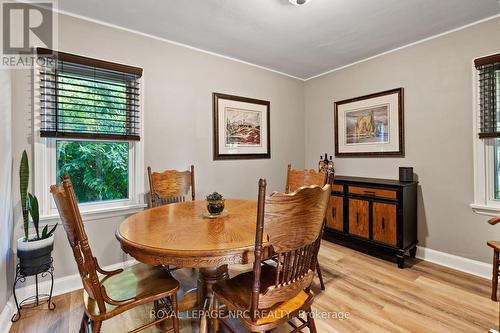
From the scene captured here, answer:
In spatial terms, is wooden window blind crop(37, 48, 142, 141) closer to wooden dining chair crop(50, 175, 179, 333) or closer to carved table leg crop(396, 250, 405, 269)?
wooden dining chair crop(50, 175, 179, 333)


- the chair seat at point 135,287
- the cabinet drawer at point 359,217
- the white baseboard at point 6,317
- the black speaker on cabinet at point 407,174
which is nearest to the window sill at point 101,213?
the white baseboard at point 6,317

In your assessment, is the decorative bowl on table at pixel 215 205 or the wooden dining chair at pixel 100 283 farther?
the decorative bowl on table at pixel 215 205

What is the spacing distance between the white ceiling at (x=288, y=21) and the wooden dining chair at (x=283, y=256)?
189 centimetres

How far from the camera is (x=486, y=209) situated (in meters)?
2.46

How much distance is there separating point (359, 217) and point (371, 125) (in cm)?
129

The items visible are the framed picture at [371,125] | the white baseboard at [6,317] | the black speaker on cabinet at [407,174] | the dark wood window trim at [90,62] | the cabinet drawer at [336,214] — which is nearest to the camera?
the white baseboard at [6,317]

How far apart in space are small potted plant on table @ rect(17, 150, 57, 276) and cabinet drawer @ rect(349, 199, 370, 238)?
3149 mm

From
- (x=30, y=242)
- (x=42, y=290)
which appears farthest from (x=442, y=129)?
(x=42, y=290)

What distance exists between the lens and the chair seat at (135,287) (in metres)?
1.30

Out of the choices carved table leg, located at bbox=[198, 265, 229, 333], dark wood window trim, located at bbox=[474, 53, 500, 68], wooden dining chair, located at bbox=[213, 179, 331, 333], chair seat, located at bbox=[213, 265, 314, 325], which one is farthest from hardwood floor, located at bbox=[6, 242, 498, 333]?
dark wood window trim, located at bbox=[474, 53, 500, 68]

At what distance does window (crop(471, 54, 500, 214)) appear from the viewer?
242 cm

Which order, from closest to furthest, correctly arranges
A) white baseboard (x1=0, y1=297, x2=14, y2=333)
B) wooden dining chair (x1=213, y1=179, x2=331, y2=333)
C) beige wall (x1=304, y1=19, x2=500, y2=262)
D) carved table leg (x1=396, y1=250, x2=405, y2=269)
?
wooden dining chair (x1=213, y1=179, x2=331, y2=333) → white baseboard (x1=0, y1=297, x2=14, y2=333) → beige wall (x1=304, y1=19, x2=500, y2=262) → carved table leg (x1=396, y1=250, x2=405, y2=269)

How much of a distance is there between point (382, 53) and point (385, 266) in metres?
2.68

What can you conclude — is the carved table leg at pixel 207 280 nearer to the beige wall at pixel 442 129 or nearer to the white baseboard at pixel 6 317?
the white baseboard at pixel 6 317
